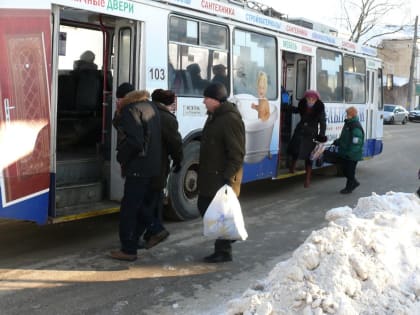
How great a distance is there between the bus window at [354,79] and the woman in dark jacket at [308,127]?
196 cm

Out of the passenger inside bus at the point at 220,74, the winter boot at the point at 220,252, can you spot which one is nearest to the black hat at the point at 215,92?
the winter boot at the point at 220,252

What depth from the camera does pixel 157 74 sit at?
670cm

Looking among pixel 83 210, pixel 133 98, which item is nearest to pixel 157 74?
pixel 133 98

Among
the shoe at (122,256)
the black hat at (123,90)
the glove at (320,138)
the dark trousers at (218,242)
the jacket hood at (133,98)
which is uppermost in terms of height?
the black hat at (123,90)

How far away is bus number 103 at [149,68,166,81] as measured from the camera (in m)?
6.61

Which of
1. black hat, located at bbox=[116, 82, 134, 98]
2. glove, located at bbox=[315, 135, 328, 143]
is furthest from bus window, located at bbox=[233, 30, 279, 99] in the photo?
black hat, located at bbox=[116, 82, 134, 98]

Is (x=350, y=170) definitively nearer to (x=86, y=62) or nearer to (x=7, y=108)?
(x=86, y=62)

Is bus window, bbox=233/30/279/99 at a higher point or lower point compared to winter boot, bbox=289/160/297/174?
higher

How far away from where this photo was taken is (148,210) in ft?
19.7

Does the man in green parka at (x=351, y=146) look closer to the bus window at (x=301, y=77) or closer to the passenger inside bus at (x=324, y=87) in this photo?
the passenger inside bus at (x=324, y=87)

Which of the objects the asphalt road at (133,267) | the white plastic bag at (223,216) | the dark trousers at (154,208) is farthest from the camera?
the dark trousers at (154,208)

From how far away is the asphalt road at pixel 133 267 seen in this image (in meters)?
4.61

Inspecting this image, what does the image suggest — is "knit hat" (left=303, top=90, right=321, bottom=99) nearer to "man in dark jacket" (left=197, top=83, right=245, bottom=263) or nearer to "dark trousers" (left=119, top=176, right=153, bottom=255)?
"man in dark jacket" (left=197, top=83, right=245, bottom=263)

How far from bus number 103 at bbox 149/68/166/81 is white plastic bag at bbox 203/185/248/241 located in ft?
6.48
